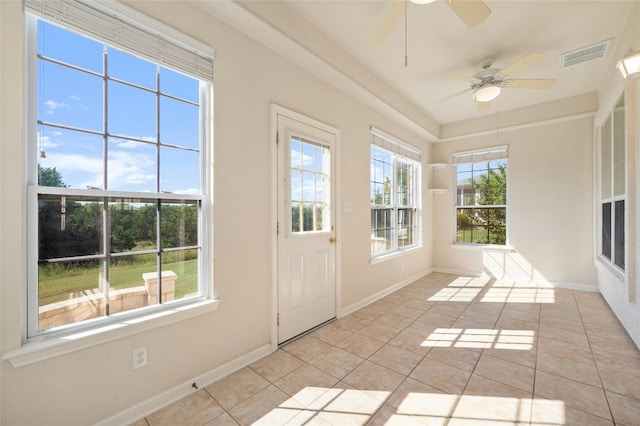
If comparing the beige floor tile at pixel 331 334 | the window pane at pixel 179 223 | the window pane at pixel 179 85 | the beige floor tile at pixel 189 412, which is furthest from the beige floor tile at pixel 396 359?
the window pane at pixel 179 85

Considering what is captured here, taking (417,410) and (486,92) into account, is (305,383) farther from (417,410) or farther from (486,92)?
(486,92)

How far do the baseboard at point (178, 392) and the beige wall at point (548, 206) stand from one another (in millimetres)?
4722

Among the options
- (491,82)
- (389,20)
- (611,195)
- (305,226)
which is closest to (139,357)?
(305,226)

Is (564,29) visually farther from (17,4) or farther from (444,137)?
(17,4)

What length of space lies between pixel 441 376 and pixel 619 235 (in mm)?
2841

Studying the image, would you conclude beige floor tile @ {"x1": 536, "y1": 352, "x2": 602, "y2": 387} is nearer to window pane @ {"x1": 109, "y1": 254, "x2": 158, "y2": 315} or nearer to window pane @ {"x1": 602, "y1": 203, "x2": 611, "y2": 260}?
window pane @ {"x1": 602, "y1": 203, "x2": 611, "y2": 260}

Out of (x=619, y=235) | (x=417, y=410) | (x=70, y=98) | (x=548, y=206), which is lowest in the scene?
(x=417, y=410)

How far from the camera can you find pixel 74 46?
154cm

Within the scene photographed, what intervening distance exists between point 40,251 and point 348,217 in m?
2.77

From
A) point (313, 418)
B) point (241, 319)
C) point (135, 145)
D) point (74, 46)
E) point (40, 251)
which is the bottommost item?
point (313, 418)

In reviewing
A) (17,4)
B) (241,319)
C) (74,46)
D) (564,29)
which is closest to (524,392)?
(241,319)

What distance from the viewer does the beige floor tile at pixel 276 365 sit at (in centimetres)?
218

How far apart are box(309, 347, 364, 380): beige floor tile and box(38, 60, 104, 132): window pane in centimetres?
233

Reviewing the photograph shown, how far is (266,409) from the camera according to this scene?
5.89ft
